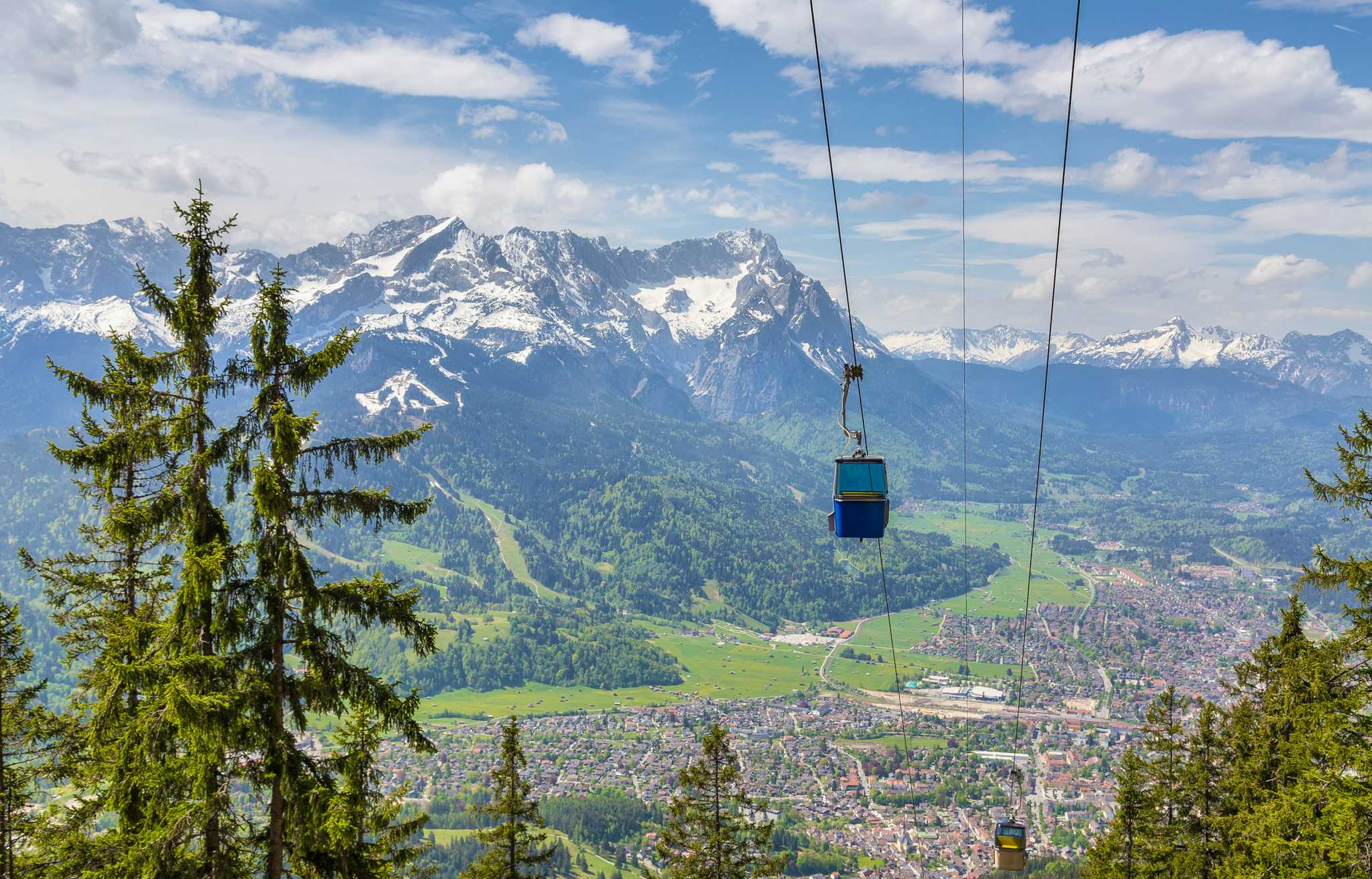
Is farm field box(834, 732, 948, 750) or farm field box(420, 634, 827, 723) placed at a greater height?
farm field box(420, 634, 827, 723)

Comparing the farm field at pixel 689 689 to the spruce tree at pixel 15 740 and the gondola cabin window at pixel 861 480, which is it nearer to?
the gondola cabin window at pixel 861 480

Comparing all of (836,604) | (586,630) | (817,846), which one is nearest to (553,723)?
(586,630)

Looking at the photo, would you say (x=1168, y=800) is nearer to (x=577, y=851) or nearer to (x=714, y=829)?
(x=714, y=829)

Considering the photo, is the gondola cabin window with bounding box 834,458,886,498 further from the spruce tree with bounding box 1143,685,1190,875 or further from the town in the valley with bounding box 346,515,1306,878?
the town in the valley with bounding box 346,515,1306,878

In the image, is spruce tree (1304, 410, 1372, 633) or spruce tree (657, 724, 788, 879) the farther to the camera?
spruce tree (657, 724, 788, 879)

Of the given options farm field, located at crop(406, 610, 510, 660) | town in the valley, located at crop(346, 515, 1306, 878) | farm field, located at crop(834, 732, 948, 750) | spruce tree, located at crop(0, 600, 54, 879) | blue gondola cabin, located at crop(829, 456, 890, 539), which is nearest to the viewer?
spruce tree, located at crop(0, 600, 54, 879)

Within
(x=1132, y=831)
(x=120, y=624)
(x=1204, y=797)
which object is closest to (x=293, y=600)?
(x=120, y=624)

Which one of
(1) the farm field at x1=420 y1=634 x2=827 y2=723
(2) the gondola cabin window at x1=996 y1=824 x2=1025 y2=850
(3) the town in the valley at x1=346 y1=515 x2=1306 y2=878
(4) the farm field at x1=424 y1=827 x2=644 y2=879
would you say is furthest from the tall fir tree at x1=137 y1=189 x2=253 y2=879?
(1) the farm field at x1=420 y1=634 x2=827 y2=723

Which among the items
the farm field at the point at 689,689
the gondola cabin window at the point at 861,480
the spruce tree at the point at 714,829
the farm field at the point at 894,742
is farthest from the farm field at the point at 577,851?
the gondola cabin window at the point at 861,480
